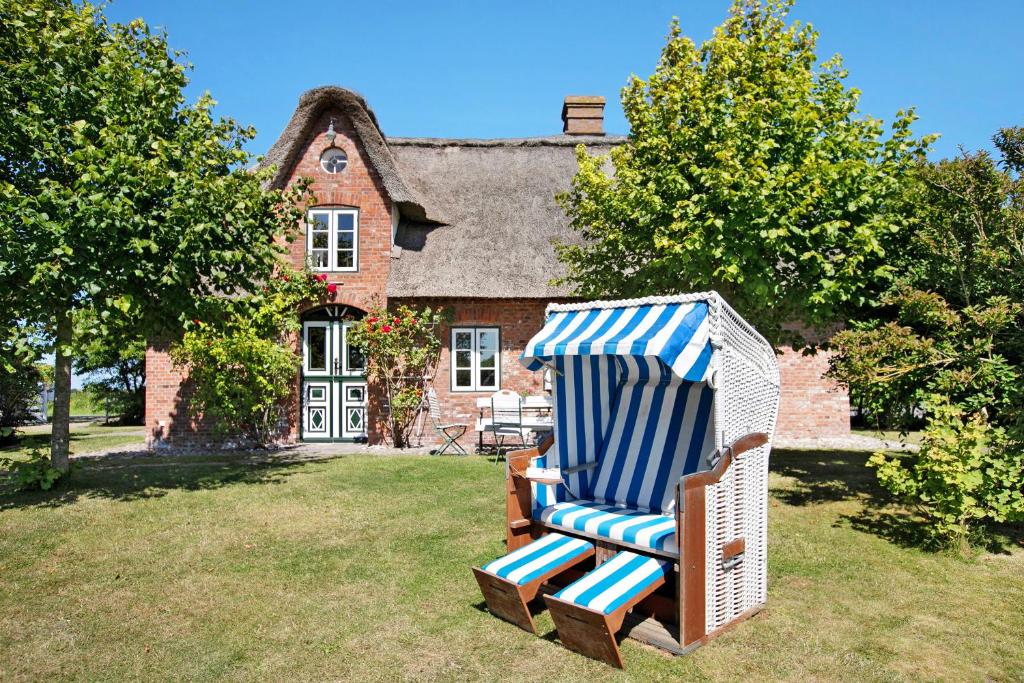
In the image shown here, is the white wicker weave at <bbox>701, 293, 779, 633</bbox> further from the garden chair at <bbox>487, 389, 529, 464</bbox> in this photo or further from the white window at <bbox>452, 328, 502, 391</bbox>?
the white window at <bbox>452, 328, 502, 391</bbox>

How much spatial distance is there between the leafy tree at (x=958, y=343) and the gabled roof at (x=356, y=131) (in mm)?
9531

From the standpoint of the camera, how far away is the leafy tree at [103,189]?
8.18 m

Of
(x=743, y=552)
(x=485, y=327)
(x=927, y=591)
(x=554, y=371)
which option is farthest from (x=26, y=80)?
(x=927, y=591)

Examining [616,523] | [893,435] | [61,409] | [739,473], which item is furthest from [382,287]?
[893,435]

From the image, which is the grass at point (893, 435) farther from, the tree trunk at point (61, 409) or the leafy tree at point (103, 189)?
the tree trunk at point (61, 409)

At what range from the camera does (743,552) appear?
4672 millimetres

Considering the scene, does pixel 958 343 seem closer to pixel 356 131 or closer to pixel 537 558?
pixel 537 558

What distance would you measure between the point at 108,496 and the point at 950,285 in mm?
10418

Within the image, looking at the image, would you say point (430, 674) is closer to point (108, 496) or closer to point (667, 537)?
point (667, 537)

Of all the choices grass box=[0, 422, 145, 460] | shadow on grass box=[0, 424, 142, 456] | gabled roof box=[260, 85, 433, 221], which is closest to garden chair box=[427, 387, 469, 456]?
gabled roof box=[260, 85, 433, 221]

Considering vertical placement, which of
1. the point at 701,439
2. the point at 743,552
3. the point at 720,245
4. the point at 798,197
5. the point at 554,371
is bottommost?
the point at 743,552

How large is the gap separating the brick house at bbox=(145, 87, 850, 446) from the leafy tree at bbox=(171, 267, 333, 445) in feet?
1.79

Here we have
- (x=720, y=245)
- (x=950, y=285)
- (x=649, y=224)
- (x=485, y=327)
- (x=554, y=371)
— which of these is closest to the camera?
(x=554, y=371)

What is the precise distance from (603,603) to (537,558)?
899 millimetres
